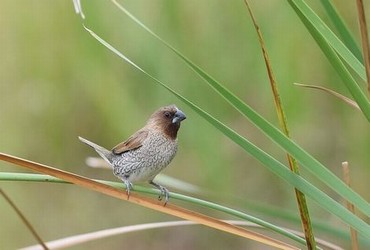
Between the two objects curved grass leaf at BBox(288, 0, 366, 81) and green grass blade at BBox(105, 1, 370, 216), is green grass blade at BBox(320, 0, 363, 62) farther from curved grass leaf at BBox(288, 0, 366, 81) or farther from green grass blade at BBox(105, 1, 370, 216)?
green grass blade at BBox(105, 1, 370, 216)

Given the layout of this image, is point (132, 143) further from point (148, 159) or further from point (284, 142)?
point (284, 142)

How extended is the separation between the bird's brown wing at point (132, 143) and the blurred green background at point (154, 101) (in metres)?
0.66

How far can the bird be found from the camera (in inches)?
67.8

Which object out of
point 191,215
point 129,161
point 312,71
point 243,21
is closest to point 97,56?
point 243,21

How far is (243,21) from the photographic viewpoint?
2.82 m

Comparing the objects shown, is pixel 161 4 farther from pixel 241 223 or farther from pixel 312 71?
pixel 241 223

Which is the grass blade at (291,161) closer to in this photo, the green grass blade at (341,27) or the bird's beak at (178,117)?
the green grass blade at (341,27)

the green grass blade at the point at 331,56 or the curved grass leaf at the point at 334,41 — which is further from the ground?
the curved grass leaf at the point at 334,41

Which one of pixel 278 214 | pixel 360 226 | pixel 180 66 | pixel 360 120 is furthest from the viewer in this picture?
pixel 180 66

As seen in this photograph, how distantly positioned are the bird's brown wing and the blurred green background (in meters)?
0.66

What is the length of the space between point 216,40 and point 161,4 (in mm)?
233

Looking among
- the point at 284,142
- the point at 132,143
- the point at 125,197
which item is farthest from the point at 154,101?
the point at 284,142

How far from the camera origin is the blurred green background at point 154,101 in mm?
2748

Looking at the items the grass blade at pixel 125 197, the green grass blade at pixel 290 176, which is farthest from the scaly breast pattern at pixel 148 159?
the green grass blade at pixel 290 176
